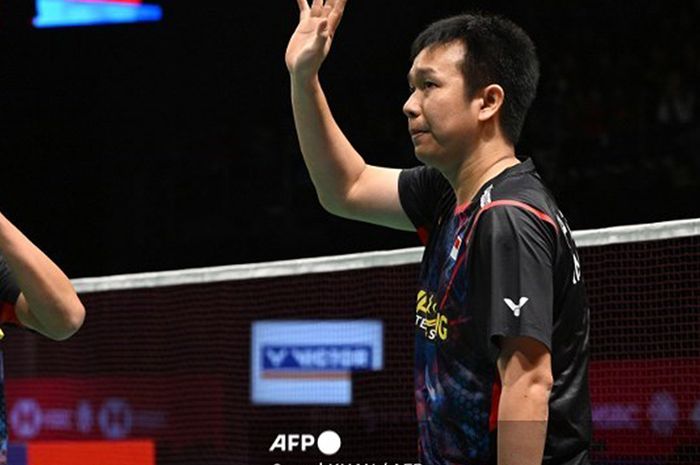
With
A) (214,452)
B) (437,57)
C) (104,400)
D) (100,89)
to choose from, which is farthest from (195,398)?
(100,89)

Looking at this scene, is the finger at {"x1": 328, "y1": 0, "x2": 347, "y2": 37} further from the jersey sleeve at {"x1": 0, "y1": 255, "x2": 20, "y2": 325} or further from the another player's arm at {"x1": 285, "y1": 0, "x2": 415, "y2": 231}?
the jersey sleeve at {"x1": 0, "y1": 255, "x2": 20, "y2": 325}

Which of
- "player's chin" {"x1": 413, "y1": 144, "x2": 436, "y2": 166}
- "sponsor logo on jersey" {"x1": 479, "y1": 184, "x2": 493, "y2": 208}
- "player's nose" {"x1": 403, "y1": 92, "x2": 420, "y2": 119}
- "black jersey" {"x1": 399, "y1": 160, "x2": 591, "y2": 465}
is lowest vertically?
"black jersey" {"x1": 399, "y1": 160, "x2": 591, "y2": 465}

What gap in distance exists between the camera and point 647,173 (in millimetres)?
9672

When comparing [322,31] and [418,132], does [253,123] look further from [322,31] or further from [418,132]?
[418,132]

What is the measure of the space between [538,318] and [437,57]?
0.62 m

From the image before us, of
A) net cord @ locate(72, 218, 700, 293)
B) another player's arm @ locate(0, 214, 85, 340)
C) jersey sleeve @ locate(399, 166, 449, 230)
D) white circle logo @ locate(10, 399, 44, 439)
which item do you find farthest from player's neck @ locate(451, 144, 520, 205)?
white circle logo @ locate(10, 399, 44, 439)

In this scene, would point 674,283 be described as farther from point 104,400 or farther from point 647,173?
point 647,173

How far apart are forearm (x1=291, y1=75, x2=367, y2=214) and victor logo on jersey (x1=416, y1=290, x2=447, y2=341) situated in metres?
0.44

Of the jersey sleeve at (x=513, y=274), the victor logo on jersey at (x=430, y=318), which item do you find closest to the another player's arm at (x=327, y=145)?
the victor logo on jersey at (x=430, y=318)

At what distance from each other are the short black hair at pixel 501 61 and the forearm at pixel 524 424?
583mm

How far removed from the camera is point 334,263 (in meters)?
5.13

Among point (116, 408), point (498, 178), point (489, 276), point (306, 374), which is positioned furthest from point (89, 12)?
point (489, 276)

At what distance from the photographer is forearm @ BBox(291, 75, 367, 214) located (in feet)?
9.53

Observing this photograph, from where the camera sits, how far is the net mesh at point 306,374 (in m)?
4.60
